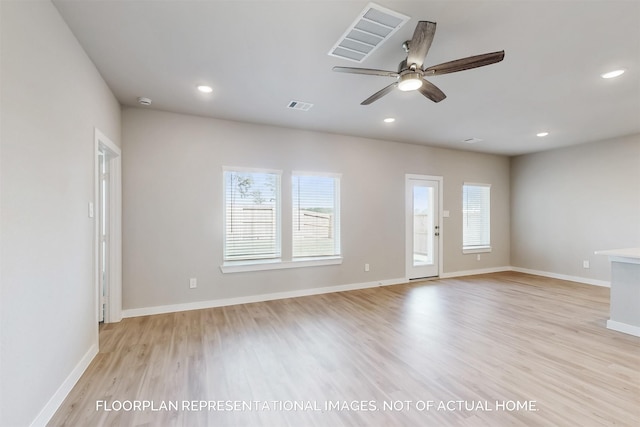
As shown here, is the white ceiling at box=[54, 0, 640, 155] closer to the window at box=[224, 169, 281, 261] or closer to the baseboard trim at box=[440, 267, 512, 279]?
the window at box=[224, 169, 281, 261]

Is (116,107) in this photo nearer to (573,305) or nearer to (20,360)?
(20,360)

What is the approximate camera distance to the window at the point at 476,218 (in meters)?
6.32

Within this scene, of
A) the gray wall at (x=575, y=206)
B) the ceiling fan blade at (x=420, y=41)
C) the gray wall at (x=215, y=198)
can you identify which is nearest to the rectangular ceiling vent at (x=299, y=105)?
the gray wall at (x=215, y=198)

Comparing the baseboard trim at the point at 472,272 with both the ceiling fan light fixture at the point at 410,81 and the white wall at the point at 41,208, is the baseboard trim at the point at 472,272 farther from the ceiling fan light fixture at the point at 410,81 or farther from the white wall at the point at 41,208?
the white wall at the point at 41,208

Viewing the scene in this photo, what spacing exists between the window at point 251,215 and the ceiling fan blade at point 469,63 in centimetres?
289

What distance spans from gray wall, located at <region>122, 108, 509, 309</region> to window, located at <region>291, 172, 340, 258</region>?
161 millimetres

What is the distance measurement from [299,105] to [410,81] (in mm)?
1751

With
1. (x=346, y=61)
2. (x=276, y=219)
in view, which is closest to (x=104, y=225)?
(x=276, y=219)

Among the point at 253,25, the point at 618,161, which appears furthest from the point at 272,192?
the point at 618,161

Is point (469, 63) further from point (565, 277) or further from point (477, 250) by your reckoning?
point (565, 277)

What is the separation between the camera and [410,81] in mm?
2236

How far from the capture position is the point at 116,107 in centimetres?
342

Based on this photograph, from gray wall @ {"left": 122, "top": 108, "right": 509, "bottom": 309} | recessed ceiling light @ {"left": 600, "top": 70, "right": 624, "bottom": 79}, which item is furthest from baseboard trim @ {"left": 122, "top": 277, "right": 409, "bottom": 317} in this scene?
recessed ceiling light @ {"left": 600, "top": 70, "right": 624, "bottom": 79}

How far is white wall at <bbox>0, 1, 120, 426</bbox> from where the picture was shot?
1.46 meters
